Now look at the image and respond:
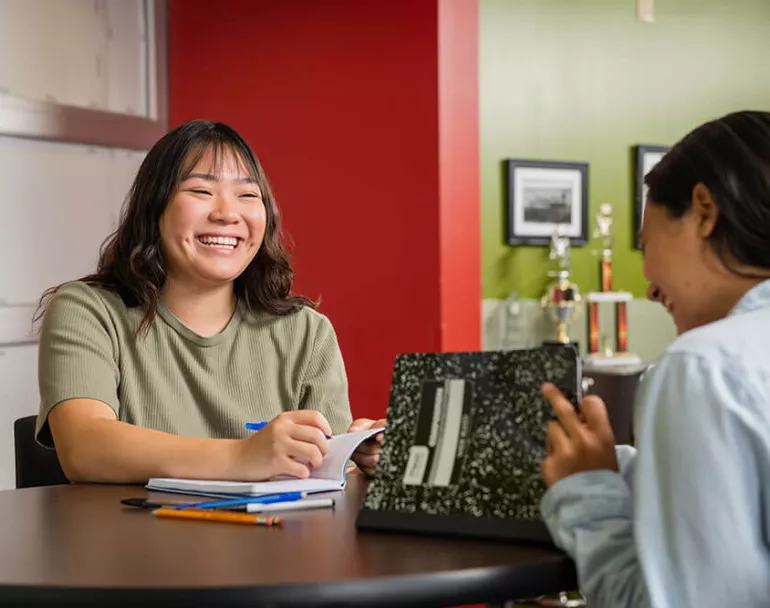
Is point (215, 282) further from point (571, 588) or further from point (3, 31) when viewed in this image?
point (3, 31)

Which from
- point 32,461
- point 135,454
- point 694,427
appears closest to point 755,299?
point 694,427

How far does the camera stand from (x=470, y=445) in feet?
3.93

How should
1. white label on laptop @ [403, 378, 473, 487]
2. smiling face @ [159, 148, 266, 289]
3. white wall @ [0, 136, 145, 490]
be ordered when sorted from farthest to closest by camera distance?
white wall @ [0, 136, 145, 490] < smiling face @ [159, 148, 266, 289] < white label on laptop @ [403, 378, 473, 487]

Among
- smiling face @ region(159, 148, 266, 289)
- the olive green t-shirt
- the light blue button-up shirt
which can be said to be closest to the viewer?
the light blue button-up shirt

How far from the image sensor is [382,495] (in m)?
1.23

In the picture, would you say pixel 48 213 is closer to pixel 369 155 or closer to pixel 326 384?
pixel 369 155

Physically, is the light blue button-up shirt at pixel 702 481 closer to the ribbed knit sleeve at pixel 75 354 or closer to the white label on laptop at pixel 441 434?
the white label on laptop at pixel 441 434

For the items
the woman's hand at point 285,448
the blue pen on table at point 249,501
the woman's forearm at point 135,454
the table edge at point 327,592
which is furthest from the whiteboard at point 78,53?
the table edge at point 327,592

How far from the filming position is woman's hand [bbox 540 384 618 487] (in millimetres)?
1104

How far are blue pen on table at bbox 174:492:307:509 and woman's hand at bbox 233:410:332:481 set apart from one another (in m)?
0.07

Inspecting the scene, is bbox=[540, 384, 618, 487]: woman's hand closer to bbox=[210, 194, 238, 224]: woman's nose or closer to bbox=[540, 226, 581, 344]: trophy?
bbox=[210, 194, 238, 224]: woman's nose

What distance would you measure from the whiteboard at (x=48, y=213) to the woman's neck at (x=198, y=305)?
2.08 m

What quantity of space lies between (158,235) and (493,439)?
109 centimetres

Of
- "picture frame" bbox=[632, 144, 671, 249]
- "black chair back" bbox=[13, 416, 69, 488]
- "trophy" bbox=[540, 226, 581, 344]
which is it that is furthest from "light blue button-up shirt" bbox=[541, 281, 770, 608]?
"picture frame" bbox=[632, 144, 671, 249]
